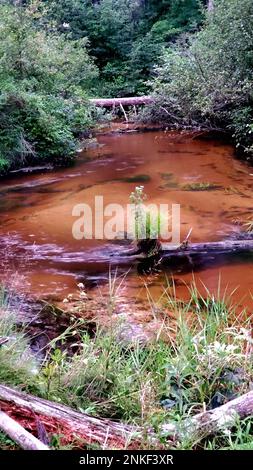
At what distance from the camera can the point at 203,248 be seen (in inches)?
225

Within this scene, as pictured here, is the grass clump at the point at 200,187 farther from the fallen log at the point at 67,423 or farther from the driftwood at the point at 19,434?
the driftwood at the point at 19,434

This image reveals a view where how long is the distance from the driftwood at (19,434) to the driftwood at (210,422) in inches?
25.5

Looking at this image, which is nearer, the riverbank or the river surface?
the riverbank

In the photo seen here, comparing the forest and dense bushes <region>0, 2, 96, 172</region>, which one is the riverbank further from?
dense bushes <region>0, 2, 96, 172</region>

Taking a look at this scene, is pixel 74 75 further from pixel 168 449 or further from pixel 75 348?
pixel 168 449

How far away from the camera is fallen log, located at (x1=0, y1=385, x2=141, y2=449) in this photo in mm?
2199

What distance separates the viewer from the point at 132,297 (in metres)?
4.82

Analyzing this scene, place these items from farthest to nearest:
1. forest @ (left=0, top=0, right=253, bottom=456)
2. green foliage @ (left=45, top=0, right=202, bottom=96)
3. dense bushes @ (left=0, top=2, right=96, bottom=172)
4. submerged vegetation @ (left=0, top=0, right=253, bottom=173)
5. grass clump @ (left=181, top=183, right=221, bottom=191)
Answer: green foliage @ (left=45, top=0, right=202, bottom=96), submerged vegetation @ (left=0, top=0, right=253, bottom=173), dense bushes @ (left=0, top=2, right=96, bottom=172), grass clump @ (left=181, top=183, right=221, bottom=191), forest @ (left=0, top=0, right=253, bottom=456)

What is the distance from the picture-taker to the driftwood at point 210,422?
226 cm

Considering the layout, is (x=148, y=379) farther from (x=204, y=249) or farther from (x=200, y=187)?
(x=200, y=187)

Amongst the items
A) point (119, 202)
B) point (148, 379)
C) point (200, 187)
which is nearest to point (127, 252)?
Answer: point (119, 202)

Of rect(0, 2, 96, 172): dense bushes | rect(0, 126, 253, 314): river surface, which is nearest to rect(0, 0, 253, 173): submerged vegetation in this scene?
rect(0, 2, 96, 172): dense bushes

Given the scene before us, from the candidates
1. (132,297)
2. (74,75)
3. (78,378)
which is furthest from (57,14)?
(78,378)

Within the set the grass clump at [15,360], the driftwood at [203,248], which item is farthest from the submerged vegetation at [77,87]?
the grass clump at [15,360]
